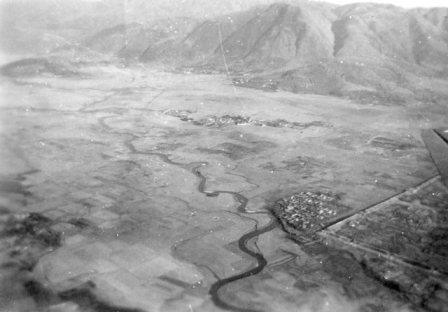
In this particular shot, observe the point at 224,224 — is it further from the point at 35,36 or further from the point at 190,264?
the point at 35,36

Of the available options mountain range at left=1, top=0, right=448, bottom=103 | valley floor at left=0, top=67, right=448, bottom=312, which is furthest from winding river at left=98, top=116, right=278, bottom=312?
mountain range at left=1, top=0, right=448, bottom=103

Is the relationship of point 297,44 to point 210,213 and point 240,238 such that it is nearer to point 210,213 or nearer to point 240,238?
point 210,213

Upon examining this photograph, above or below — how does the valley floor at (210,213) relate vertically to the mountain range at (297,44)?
below

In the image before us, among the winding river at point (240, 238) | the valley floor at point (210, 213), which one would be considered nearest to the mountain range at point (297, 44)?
the valley floor at point (210, 213)

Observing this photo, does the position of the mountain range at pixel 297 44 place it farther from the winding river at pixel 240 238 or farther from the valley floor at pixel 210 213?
the winding river at pixel 240 238

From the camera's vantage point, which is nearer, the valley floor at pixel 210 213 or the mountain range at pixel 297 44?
the valley floor at pixel 210 213

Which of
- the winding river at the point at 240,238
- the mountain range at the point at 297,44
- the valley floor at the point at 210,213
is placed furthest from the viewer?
the mountain range at the point at 297,44

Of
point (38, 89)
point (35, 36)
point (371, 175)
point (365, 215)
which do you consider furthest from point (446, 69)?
point (35, 36)
